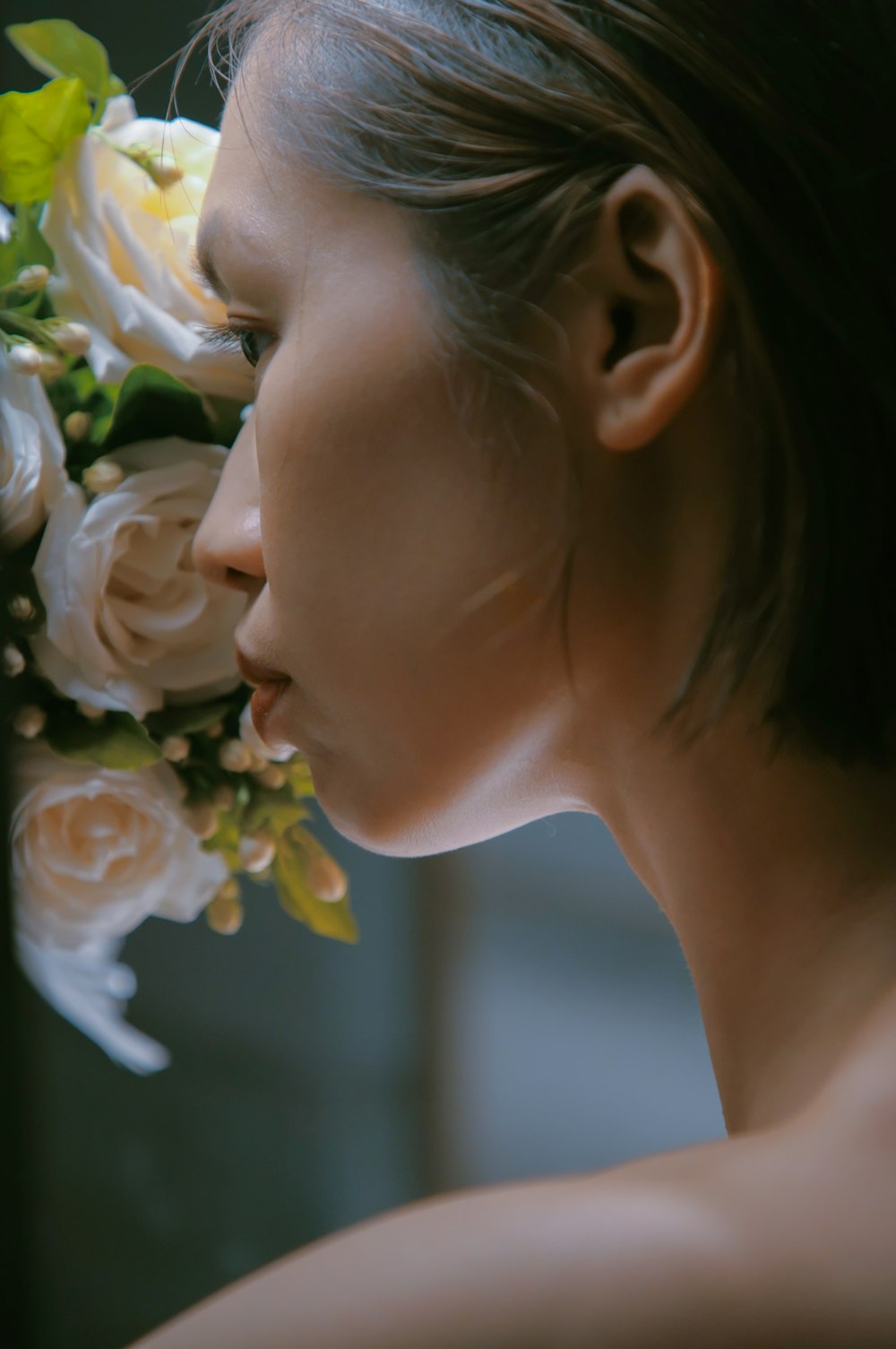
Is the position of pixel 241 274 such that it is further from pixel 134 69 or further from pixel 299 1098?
pixel 299 1098

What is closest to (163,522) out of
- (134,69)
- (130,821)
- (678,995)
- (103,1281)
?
(130,821)

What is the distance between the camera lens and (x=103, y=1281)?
0.94 metres

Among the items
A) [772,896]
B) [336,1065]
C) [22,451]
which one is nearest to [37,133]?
[22,451]

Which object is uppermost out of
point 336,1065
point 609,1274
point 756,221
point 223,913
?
point 756,221

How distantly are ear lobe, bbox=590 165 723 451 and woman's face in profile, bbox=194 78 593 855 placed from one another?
0.03 m

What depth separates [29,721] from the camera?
2.38 ft

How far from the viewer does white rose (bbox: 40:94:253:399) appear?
73 centimetres

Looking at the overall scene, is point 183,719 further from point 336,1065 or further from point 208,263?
point 336,1065

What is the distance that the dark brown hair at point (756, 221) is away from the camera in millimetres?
500

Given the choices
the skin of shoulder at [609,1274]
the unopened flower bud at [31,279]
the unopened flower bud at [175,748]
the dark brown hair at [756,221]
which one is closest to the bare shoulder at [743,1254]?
the skin of shoulder at [609,1274]

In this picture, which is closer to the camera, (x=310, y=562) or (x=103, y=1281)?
(x=310, y=562)

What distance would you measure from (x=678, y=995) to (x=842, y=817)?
0.97m

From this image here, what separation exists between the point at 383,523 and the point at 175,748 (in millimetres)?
261

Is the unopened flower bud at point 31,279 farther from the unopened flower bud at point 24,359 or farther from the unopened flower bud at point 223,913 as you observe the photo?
the unopened flower bud at point 223,913
